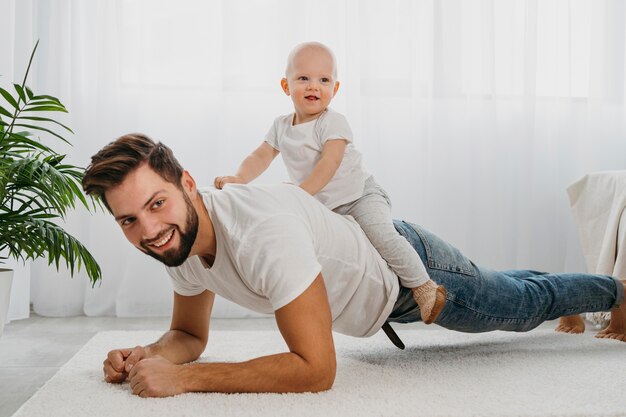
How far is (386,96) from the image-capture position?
3.37m

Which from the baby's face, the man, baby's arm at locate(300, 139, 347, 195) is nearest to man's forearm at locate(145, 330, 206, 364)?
the man

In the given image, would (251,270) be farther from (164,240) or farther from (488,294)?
(488,294)

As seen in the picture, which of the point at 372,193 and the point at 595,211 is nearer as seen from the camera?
the point at 372,193

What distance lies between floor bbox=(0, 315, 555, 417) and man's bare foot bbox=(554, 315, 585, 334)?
32cm

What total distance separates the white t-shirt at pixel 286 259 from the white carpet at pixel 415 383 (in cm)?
19

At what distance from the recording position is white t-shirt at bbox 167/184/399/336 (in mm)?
1469

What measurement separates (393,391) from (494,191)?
2.03 meters

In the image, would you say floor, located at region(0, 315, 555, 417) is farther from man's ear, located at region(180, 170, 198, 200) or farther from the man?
man's ear, located at region(180, 170, 198, 200)

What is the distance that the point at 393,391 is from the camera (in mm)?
1592

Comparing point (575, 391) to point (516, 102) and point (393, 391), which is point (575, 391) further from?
point (516, 102)

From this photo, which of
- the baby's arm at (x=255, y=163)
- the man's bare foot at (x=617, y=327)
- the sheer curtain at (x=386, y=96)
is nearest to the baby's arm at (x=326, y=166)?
the baby's arm at (x=255, y=163)

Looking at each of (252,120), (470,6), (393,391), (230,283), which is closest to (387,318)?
(393,391)

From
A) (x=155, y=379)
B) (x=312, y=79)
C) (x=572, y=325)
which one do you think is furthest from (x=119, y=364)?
(x=572, y=325)

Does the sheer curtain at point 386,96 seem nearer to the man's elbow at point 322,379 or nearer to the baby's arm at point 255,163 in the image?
the baby's arm at point 255,163
